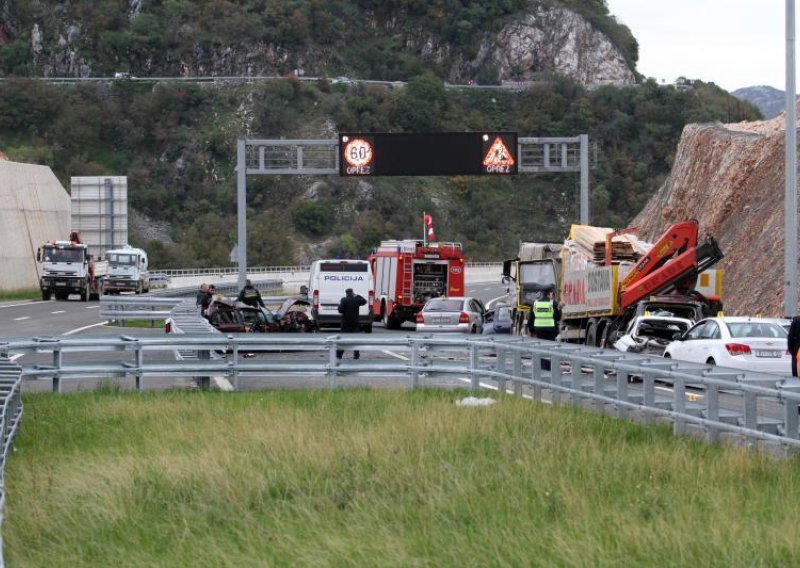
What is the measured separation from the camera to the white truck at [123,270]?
7356 cm

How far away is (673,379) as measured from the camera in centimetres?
1636

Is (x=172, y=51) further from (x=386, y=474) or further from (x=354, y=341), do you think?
(x=386, y=474)

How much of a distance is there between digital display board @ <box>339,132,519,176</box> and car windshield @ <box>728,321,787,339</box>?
33.7 meters

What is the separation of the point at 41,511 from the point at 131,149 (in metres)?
154

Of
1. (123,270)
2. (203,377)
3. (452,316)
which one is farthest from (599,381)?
(123,270)

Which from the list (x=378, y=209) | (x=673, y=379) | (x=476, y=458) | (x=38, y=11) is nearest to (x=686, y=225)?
(x=673, y=379)

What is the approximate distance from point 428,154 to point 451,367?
36.3 m

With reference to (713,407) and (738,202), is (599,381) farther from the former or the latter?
(738,202)

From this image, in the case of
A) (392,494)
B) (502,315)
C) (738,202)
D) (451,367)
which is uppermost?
(738,202)

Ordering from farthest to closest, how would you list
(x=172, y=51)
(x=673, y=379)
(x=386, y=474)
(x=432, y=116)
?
1. (x=172, y=51)
2. (x=432, y=116)
3. (x=673, y=379)
4. (x=386, y=474)

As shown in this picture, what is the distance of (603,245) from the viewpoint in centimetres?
4003

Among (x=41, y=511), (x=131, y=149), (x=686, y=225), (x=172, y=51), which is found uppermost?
(x=172, y=51)

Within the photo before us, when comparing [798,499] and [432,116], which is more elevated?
[432,116]

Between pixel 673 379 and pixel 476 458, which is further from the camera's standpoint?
pixel 673 379
